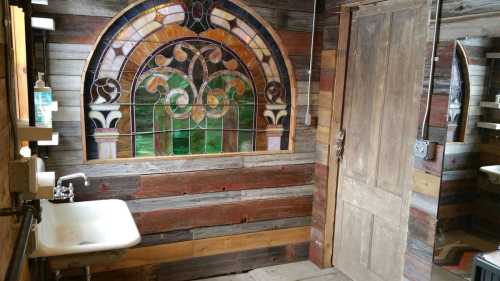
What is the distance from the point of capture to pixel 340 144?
3014mm

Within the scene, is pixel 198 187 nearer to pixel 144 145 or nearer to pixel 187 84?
pixel 144 145

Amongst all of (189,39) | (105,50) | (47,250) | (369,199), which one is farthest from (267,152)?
(47,250)

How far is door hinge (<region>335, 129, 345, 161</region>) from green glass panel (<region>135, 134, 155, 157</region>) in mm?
1310

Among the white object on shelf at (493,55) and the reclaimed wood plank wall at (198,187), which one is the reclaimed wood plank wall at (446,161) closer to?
the white object on shelf at (493,55)

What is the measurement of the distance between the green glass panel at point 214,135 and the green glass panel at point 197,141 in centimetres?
4

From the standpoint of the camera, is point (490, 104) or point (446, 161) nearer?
point (490, 104)

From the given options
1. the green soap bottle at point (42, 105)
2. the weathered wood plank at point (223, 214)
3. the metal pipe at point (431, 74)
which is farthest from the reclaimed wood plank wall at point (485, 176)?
the green soap bottle at point (42, 105)

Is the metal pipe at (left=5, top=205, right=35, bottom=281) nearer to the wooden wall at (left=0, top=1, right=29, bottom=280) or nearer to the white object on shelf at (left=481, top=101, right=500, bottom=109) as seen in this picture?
the wooden wall at (left=0, top=1, right=29, bottom=280)

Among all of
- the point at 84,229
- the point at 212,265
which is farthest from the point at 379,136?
the point at 84,229

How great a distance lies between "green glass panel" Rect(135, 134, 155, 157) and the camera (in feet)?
8.80

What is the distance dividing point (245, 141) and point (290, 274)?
3.49 ft

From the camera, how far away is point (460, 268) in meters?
2.04

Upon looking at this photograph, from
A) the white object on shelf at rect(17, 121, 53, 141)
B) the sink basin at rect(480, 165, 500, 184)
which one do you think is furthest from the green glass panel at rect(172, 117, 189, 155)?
the sink basin at rect(480, 165, 500, 184)

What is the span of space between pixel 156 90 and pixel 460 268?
6.54 feet
